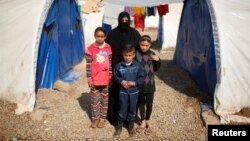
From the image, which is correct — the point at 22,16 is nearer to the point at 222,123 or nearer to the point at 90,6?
the point at 222,123

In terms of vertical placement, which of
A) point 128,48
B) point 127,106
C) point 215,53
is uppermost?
point 128,48

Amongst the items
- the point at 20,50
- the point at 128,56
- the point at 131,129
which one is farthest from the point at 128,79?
the point at 20,50

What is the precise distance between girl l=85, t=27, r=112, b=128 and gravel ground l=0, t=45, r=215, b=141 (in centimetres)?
57

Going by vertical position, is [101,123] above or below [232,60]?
below

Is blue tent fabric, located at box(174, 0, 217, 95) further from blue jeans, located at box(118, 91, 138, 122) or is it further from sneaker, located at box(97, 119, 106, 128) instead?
sneaker, located at box(97, 119, 106, 128)

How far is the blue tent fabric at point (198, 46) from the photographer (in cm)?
699

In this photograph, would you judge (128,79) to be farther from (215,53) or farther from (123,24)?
(215,53)

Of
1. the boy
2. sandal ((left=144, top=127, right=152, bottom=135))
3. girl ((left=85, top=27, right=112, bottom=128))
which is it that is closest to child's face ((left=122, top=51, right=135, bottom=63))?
the boy

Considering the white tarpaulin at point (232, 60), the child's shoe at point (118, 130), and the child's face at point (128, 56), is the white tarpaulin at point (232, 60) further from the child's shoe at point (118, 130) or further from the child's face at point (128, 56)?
the child's face at point (128, 56)

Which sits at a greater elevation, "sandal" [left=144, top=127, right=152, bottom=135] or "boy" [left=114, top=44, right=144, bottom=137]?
"boy" [left=114, top=44, right=144, bottom=137]

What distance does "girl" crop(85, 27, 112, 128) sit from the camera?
539cm

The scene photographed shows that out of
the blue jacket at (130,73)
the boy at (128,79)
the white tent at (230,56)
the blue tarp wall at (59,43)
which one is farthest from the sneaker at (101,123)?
the white tent at (230,56)

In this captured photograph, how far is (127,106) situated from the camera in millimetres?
5340

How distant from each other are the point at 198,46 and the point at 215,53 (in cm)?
188
